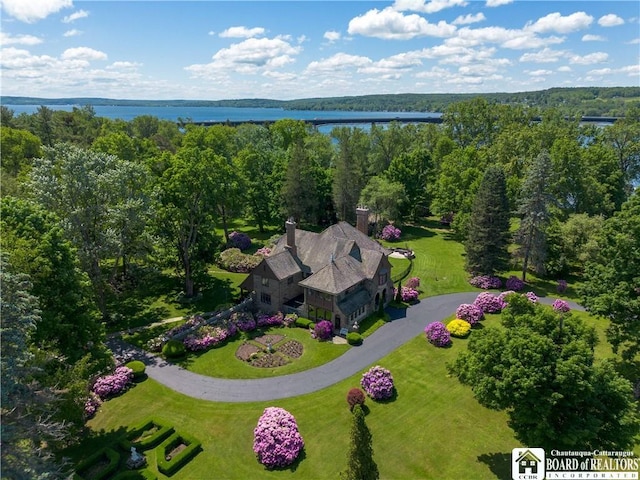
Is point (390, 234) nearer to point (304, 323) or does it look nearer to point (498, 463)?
point (304, 323)

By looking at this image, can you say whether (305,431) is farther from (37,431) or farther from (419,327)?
(419,327)

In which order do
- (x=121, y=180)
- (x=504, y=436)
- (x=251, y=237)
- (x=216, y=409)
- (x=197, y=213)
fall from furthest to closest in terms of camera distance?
(x=251, y=237), (x=197, y=213), (x=121, y=180), (x=216, y=409), (x=504, y=436)

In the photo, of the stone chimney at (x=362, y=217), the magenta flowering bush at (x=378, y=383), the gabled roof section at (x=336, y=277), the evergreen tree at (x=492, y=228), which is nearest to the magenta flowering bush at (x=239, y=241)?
the stone chimney at (x=362, y=217)

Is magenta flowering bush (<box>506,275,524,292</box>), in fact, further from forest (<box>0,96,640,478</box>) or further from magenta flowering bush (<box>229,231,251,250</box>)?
magenta flowering bush (<box>229,231,251,250</box>)

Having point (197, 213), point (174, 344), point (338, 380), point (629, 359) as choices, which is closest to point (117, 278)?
point (197, 213)

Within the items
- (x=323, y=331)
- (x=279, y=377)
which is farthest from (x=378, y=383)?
(x=323, y=331)

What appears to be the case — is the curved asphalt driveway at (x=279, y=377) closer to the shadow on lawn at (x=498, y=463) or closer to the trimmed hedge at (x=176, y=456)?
the trimmed hedge at (x=176, y=456)
